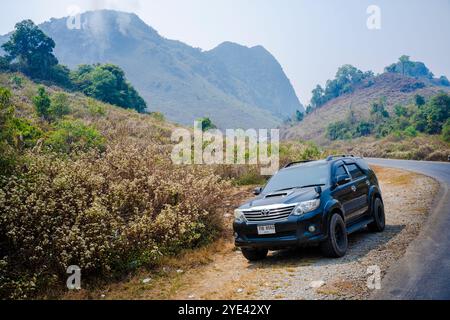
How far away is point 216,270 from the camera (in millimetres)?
7508

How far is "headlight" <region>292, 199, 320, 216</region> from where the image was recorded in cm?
689

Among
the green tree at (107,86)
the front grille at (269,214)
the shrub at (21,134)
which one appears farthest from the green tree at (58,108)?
the green tree at (107,86)

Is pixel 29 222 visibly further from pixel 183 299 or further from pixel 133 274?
pixel 183 299

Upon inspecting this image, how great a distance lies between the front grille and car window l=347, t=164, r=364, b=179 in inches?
109

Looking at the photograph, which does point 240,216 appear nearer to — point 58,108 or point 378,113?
point 58,108

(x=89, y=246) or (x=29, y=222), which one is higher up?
(x=29, y=222)

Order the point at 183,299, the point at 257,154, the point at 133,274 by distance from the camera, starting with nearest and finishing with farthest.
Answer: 1. the point at 183,299
2. the point at 133,274
3. the point at 257,154

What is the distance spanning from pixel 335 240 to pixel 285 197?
1.25 metres

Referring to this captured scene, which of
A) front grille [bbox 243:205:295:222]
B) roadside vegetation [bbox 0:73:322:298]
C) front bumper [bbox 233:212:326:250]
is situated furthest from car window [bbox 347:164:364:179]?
roadside vegetation [bbox 0:73:322:298]

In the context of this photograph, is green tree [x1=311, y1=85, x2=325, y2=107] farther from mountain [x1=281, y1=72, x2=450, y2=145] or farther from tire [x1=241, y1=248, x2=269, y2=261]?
tire [x1=241, y1=248, x2=269, y2=261]
